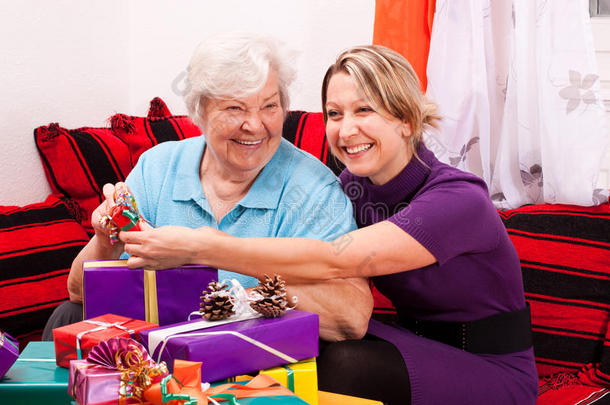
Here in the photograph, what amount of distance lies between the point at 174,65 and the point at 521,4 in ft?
4.45

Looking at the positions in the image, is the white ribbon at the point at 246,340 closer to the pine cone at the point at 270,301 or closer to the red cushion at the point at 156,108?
the pine cone at the point at 270,301

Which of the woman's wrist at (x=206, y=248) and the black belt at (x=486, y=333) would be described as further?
the black belt at (x=486, y=333)

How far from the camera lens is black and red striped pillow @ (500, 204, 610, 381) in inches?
63.9

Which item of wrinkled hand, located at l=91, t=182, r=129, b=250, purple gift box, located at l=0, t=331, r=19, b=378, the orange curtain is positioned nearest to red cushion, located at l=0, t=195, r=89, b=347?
wrinkled hand, located at l=91, t=182, r=129, b=250

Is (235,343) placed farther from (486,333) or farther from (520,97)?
(520,97)

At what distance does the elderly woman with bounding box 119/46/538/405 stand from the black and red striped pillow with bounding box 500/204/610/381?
0.29 m

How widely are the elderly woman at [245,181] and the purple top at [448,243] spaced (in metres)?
0.10

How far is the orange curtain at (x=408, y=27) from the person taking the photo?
1.97 meters

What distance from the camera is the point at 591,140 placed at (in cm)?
174

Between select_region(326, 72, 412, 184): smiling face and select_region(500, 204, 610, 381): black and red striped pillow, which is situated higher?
select_region(326, 72, 412, 184): smiling face

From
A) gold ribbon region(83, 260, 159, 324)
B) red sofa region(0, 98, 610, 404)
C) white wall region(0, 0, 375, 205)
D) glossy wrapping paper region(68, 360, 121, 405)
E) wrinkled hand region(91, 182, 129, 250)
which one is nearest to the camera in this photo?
glossy wrapping paper region(68, 360, 121, 405)

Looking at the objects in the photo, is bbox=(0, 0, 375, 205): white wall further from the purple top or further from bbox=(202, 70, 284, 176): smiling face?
the purple top

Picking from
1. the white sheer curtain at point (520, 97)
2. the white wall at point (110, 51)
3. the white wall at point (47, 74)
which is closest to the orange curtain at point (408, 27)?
the white sheer curtain at point (520, 97)

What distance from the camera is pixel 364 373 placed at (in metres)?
1.17
